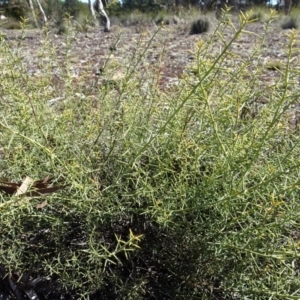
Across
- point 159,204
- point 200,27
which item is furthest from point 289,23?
point 159,204

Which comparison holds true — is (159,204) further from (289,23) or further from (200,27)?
(289,23)

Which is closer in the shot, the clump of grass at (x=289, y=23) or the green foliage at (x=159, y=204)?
the green foliage at (x=159, y=204)

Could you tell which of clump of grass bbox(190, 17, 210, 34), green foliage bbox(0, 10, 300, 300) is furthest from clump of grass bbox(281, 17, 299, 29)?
green foliage bbox(0, 10, 300, 300)

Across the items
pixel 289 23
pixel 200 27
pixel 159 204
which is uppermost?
pixel 159 204

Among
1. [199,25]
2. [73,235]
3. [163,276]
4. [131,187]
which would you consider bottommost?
[199,25]

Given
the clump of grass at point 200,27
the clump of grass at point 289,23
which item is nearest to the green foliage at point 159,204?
the clump of grass at point 200,27

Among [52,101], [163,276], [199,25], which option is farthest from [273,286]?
[199,25]

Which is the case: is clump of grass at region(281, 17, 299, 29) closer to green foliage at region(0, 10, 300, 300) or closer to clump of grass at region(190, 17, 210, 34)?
clump of grass at region(190, 17, 210, 34)

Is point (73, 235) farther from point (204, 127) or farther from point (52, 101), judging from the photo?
point (52, 101)

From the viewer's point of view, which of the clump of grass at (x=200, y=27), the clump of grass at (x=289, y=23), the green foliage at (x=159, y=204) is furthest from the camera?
the clump of grass at (x=289, y=23)

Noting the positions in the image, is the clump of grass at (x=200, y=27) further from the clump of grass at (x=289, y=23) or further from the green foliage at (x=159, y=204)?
the green foliage at (x=159, y=204)

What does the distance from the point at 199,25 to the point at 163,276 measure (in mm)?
7979

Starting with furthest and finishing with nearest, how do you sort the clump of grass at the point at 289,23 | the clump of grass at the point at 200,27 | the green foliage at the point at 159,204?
1. the clump of grass at the point at 289,23
2. the clump of grass at the point at 200,27
3. the green foliage at the point at 159,204

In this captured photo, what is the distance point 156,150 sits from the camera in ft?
3.74
